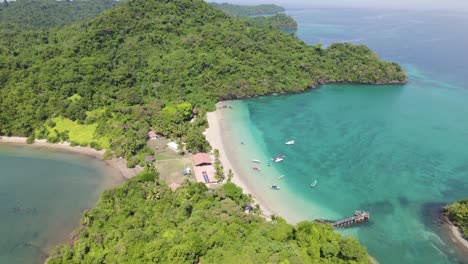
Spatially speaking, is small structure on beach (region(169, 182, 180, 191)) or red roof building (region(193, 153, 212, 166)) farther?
red roof building (region(193, 153, 212, 166))

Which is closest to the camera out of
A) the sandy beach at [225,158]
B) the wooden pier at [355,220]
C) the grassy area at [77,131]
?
the wooden pier at [355,220]

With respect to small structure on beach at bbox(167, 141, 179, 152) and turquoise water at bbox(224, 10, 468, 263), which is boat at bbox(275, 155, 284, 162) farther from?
small structure on beach at bbox(167, 141, 179, 152)

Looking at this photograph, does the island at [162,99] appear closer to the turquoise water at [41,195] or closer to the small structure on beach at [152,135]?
the small structure on beach at [152,135]

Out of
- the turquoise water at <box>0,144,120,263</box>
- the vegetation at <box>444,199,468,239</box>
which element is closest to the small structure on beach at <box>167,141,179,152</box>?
the turquoise water at <box>0,144,120,263</box>

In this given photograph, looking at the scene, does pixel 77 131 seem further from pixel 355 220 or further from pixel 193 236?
pixel 355 220

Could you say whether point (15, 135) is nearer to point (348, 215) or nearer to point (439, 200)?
point (348, 215)

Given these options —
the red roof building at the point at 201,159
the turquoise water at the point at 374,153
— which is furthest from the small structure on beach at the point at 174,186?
the turquoise water at the point at 374,153

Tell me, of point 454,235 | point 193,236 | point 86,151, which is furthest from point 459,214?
point 86,151
